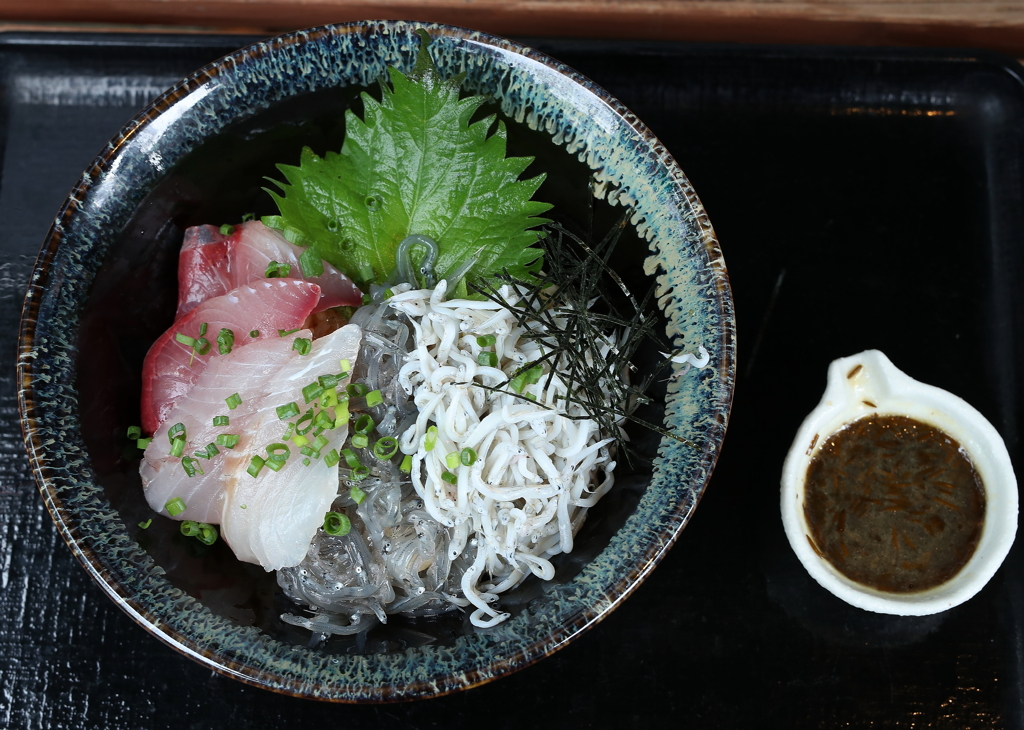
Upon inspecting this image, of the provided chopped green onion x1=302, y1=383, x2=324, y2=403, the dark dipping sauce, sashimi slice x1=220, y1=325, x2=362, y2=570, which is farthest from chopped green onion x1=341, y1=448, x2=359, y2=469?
the dark dipping sauce

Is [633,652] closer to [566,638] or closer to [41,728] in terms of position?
[566,638]

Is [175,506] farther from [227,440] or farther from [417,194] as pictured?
[417,194]

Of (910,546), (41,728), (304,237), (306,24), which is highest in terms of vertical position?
(306,24)

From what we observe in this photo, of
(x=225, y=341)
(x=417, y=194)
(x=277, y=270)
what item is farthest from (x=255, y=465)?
(x=417, y=194)

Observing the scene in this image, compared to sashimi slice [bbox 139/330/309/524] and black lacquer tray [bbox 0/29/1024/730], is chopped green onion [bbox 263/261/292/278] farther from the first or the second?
black lacquer tray [bbox 0/29/1024/730]

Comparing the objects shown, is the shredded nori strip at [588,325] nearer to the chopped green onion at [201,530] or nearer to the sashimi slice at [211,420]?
the sashimi slice at [211,420]

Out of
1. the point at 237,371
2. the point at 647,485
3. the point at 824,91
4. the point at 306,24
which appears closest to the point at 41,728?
the point at 237,371

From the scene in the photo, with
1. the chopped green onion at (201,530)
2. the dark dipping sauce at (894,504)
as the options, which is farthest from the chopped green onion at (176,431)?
the dark dipping sauce at (894,504)
